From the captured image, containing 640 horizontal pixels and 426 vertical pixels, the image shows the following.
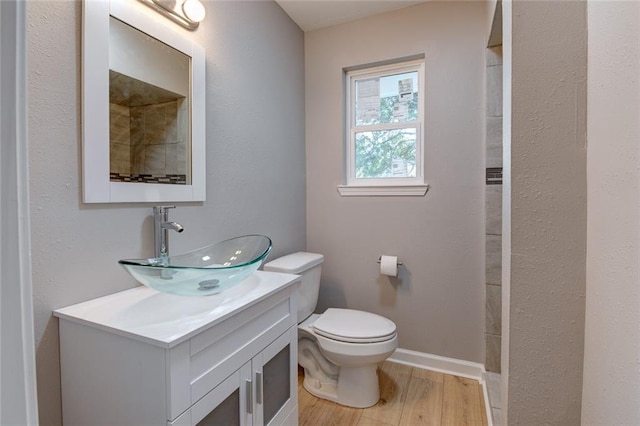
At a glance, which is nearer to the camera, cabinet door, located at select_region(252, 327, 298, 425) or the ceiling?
cabinet door, located at select_region(252, 327, 298, 425)

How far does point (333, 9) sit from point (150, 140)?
5.17 feet

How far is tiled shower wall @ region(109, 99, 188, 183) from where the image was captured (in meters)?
1.06

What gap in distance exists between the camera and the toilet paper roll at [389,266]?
6.60ft

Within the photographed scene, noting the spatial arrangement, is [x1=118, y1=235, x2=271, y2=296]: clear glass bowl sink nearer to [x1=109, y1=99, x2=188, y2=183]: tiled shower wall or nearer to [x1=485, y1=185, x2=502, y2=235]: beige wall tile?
[x1=109, y1=99, x2=188, y2=183]: tiled shower wall

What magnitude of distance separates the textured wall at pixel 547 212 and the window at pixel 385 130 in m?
1.07

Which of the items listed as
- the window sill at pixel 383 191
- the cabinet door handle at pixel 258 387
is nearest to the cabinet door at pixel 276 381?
the cabinet door handle at pixel 258 387

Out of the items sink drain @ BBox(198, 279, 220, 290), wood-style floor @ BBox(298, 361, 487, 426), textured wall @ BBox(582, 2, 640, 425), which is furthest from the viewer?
wood-style floor @ BBox(298, 361, 487, 426)

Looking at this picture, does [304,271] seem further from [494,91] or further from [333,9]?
[333,9]

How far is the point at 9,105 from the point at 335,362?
166 cm

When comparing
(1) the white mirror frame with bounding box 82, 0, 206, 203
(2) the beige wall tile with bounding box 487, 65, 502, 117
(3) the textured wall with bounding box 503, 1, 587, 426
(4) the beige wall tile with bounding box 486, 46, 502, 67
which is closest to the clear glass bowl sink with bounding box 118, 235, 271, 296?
(1) the white mirror frame with bounding box 82, 0, 206, 203

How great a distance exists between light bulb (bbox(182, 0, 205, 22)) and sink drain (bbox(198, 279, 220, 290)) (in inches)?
43.9

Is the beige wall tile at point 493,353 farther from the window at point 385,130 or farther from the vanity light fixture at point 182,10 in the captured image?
the vanity light fixture at point 182,10

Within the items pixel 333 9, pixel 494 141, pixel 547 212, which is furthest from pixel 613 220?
pixel 333 9

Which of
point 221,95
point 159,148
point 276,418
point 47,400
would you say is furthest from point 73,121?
point 276,418
